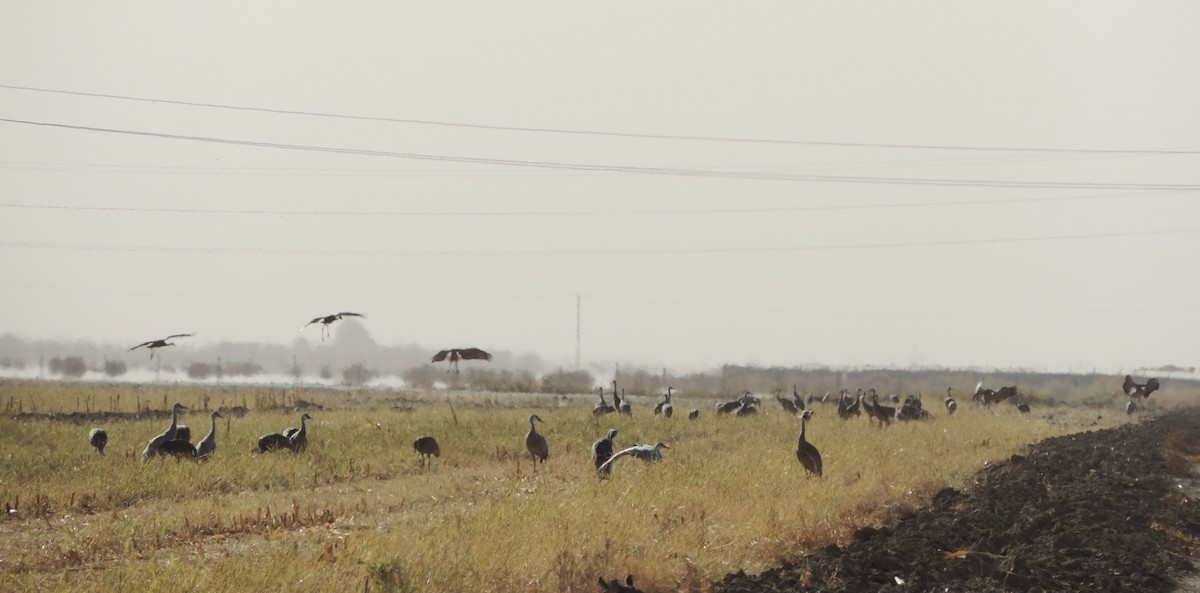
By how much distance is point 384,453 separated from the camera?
22.3 m

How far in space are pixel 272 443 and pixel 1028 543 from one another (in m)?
14.1

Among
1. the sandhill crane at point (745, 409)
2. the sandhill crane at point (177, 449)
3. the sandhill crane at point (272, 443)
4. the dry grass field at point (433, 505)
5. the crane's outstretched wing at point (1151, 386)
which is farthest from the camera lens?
the crane's outstretched wing at point (1151, 386)

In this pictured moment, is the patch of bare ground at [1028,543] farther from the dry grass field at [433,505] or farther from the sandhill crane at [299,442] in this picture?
the sandhill crane at [299,442]

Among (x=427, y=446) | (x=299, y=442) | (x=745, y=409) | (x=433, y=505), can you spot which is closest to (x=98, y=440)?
(x=299, y=442)

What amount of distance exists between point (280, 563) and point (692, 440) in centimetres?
1787

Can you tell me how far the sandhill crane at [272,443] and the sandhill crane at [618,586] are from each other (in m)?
13.1

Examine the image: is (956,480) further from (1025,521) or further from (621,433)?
(621,433)

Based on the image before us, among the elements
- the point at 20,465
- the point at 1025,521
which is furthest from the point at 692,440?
the point at 20,465

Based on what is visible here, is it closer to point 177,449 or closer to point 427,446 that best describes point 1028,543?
point 427,446

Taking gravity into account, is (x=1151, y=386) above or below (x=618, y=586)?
above

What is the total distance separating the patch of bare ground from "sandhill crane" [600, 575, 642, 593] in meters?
0.97

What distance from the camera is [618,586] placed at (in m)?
10.2

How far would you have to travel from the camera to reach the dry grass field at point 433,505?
1002cm

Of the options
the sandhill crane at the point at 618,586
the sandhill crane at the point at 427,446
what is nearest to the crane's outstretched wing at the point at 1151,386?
the sandhill crane at the point at 427,446
